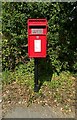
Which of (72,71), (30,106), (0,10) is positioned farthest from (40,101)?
(0,10)

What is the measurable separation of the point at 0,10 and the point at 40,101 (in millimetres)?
2349

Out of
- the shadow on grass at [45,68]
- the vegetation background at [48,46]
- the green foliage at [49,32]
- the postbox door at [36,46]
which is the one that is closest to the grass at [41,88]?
the vegetation background at [48,46]

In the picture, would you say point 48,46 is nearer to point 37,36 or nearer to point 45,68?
point 45,68

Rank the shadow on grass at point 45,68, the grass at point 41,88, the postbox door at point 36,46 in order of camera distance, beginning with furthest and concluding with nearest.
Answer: the shadow on grass at point 45,68
the postbox door at point 36,46
the grass at point 41,88

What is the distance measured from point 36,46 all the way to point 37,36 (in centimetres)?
21

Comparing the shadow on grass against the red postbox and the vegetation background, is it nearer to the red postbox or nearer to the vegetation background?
the vegetation background

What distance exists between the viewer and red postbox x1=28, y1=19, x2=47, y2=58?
4.91 meters

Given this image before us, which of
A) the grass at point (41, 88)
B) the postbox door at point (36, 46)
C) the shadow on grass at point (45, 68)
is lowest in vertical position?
the grass at point (41, 88)

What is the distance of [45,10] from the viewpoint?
225 inches

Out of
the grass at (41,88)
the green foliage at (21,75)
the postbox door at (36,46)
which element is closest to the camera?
the grass at (41,88)

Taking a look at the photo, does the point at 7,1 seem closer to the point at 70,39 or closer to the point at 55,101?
the point at 70,39

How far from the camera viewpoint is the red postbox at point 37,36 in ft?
16.1

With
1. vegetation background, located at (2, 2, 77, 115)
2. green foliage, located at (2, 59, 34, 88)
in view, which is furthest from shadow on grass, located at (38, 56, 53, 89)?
green foliage, located at (2, 59, 34, 88)

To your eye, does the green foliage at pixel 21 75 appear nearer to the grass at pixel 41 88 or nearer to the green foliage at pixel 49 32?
the grass at pixel 41 88
